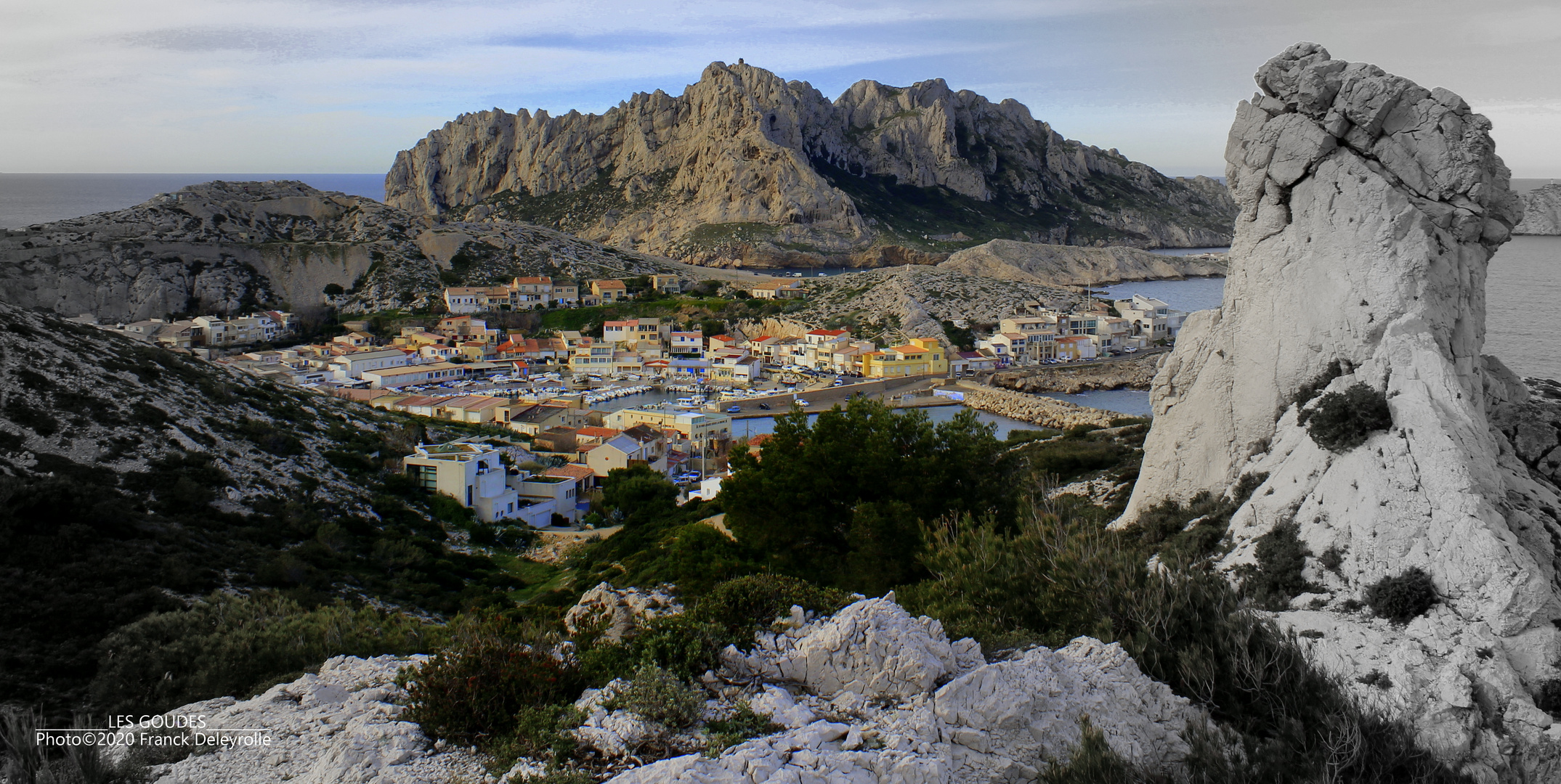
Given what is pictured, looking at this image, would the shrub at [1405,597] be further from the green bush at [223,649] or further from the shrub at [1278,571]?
the green bush at [223,649]

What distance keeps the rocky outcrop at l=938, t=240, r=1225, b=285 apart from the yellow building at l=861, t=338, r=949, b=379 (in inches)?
Result: 1532

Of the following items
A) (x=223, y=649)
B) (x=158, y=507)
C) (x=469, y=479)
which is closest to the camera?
(x=223, y=649)

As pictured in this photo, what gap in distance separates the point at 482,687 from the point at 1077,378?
50.3 m

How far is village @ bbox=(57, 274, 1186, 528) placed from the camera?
32031 millimetres

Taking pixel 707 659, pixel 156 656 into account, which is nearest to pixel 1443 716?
pixel 707 659

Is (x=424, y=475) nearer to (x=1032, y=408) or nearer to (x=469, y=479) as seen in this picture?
(x=469, y=479)

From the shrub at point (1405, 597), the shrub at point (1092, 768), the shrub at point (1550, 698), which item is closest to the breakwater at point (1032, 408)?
the shrub at point (1405, 597)

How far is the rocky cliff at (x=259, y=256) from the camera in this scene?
6241 cm

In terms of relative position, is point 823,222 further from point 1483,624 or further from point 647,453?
point 1483,624

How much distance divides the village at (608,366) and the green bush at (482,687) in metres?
18.2

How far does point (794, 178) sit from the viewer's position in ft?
372

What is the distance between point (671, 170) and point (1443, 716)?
12368 centimetres

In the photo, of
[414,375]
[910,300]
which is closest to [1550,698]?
[414,375]

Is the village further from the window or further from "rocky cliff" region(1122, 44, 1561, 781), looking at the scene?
"rocky cliff" region(1122, 44, 1561, 781)
